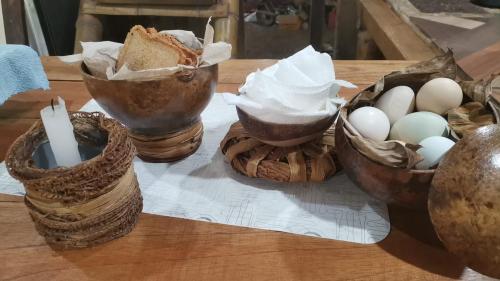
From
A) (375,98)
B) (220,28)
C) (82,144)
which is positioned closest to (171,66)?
(82,144)

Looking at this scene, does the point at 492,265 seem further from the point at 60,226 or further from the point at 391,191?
the point at 60,226

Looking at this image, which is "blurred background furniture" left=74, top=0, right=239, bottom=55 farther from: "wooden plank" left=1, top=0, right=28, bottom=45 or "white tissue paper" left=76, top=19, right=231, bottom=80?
"white tissue paper" left=76, top=19, right=231, bottom=80

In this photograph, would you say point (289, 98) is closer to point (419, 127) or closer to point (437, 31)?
point (419, 127)

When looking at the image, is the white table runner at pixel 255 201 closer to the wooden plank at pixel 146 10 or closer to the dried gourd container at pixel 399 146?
the dried gourd container at pixel 399 146

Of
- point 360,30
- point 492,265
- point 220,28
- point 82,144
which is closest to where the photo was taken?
point 492,265

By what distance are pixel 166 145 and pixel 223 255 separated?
0.75 ft

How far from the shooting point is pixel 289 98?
1.80 feet

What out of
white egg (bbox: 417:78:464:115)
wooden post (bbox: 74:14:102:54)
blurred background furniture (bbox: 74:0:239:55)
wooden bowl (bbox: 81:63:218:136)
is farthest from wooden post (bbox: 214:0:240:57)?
white egg (bbox: 417:78:464:115)

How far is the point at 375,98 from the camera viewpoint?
57cm

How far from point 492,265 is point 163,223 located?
375 millimetres

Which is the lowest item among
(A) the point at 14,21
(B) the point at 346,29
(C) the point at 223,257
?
(B) the point at 346,29

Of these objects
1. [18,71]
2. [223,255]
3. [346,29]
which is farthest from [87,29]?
[346,29]

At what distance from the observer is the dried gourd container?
0.45 meters

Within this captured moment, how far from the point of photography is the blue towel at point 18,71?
2.59 ft
